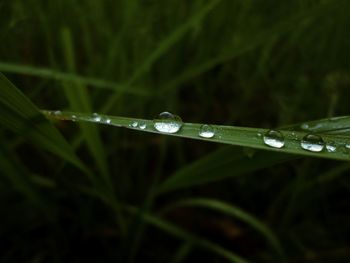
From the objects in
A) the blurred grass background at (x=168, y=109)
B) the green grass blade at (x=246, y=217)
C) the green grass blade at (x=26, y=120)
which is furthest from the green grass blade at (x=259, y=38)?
the green grass blade at (x=26, y=120)

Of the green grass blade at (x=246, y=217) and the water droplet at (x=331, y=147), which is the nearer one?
the water droplet at (x=331, y=147)

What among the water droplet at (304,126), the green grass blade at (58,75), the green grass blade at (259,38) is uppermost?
the green grass blade at (259,38)

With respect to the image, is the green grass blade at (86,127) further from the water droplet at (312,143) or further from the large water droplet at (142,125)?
the water droplet at (312,143)

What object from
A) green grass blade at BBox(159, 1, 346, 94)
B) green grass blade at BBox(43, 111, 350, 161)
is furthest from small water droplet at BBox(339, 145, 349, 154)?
green grass blade at BBox(159, 1, 346, 94)

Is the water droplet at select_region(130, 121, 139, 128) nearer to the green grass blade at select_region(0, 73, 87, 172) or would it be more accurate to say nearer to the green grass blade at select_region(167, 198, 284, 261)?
the green grass blade at select_region(0, 73, 87, 172)

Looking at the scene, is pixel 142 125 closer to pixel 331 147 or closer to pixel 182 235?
pixel 331 147

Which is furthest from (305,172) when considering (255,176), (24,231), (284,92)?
(24,231)

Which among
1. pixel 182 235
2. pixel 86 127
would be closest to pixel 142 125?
pixel 86 127

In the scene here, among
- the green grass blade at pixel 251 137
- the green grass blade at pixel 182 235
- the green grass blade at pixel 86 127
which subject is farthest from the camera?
the green grass blade at pixel 182 235
